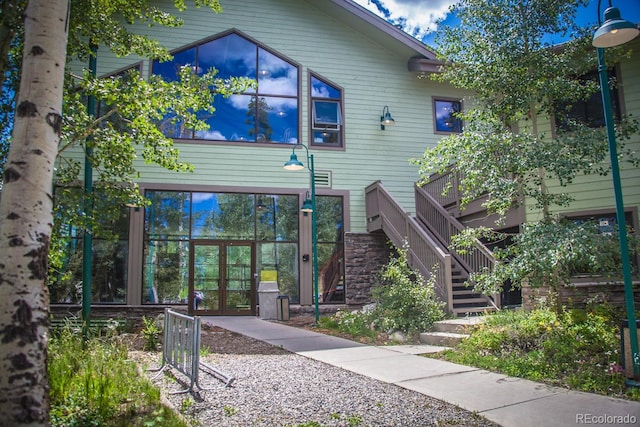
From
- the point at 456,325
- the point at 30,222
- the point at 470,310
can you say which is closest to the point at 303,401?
the point at 30,222

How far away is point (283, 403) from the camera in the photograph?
176 inches

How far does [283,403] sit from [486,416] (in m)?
1.82

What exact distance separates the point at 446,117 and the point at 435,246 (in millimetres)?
7544

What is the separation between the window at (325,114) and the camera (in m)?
15.3

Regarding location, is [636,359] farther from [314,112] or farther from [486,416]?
[314,112]

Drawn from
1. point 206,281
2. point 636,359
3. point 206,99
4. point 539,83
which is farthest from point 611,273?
point 206,281

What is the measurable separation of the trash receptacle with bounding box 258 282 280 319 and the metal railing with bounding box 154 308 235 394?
293 inches

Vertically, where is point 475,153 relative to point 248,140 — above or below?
below

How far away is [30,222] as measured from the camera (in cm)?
298

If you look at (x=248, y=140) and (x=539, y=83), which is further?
(x=248, y=140)

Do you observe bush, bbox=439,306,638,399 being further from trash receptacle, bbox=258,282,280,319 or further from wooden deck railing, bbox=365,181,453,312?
trash receptacle, bbox=258,282,280,319

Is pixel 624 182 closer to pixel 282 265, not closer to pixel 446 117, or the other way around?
pixel 446 117

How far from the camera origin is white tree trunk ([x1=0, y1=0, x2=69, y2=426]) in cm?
277

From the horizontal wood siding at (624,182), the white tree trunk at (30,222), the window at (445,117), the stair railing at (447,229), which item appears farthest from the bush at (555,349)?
the window at (445,117)
